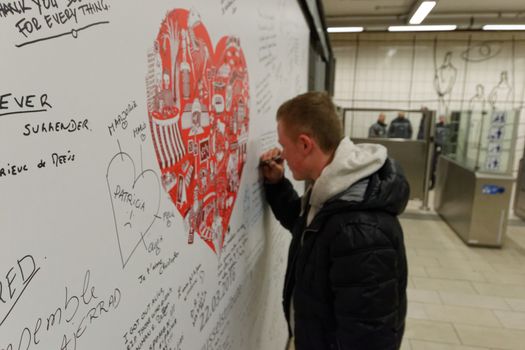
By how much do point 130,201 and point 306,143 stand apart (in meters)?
0.75

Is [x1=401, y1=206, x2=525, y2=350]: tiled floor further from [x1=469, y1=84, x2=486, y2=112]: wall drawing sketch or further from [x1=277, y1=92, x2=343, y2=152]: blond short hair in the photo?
[x1=469, y1=84, x2=486, y2=112]: wall drawing sketch

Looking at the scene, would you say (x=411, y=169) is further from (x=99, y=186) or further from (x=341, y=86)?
(x=99, y=186)

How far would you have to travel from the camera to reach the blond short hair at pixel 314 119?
46.9 inches

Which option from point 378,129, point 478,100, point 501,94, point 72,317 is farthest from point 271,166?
point 501,94

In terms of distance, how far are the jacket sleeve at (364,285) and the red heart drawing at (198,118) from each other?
34 centimetres

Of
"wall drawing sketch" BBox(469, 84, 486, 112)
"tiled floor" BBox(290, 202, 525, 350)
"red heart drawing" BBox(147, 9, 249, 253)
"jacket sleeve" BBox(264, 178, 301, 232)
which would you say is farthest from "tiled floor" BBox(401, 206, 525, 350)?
"wall drawing sketch" BBox(469, 84, 486, 112)

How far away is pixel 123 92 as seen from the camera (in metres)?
0.53

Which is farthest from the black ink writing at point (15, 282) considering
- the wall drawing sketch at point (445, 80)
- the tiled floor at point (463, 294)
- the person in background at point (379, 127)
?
the wall drawing sketch at point (445, 80)

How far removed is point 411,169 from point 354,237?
5.40 metres

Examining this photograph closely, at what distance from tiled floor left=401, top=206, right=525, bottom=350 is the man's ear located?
6.40 feet

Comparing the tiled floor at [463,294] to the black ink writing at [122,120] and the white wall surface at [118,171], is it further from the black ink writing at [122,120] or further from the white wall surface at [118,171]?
the black ink writing at [122,120]

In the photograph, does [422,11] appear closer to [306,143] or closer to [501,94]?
[501,94]

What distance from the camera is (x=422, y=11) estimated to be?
5.03 meters

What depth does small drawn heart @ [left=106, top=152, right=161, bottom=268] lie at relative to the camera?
52cm
